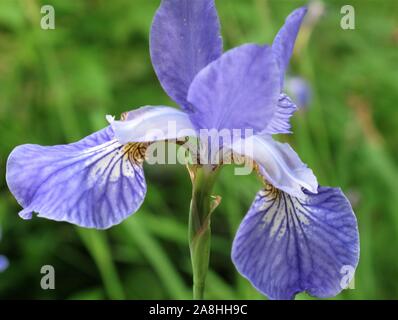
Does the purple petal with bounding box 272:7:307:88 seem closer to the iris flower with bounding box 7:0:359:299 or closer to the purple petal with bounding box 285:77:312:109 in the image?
the iris flower with bounding box 7:0:359:299

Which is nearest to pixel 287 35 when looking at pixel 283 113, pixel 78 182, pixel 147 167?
pixel 283 113

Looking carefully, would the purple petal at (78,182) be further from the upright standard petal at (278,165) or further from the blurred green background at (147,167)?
the blurred green background at (147,167)

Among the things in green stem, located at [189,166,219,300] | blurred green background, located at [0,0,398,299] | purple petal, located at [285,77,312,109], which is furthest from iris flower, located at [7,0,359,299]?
purple petal, located at [285,77,312,109]

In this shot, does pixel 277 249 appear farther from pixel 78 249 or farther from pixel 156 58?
pixel 78 249

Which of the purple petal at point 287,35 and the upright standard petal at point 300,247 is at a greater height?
the purple petal at point 287,35

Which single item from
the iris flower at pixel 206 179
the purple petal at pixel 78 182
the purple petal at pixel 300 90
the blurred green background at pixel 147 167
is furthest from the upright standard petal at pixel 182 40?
the purple petal at pixel 300 90

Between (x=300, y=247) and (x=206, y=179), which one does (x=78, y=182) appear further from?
(x=300, y=247)
